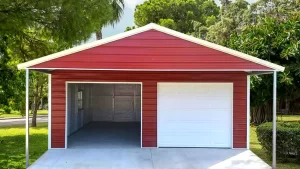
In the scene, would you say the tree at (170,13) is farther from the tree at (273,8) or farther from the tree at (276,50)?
the tree at (276,50)

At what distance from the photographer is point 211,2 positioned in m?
35.0

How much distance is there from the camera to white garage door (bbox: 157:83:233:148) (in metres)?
9.62

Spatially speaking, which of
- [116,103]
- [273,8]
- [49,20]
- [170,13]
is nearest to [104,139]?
[49,20]

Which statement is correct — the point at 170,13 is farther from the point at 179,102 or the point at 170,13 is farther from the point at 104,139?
the point at 179,102

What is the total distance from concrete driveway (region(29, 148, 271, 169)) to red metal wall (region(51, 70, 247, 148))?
1.50ft

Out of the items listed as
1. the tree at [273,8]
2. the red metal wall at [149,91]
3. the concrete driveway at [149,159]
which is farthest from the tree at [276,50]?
the tree at [273,8]

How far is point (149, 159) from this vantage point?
802 centimetres

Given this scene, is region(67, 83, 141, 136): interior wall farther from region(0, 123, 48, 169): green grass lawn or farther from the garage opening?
region(0, 123, 48, 169): green grass lawn

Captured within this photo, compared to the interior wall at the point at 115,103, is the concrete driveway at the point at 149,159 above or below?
below

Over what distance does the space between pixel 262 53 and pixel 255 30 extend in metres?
1.13

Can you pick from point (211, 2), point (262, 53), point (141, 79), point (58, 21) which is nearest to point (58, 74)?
point (58, 21)

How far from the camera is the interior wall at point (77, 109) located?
11.7 m

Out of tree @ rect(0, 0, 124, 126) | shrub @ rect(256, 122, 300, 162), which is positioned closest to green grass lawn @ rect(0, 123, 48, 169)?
tree @ rect(0, 0, 124, 126)

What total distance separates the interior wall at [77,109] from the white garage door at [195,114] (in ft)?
10.9
